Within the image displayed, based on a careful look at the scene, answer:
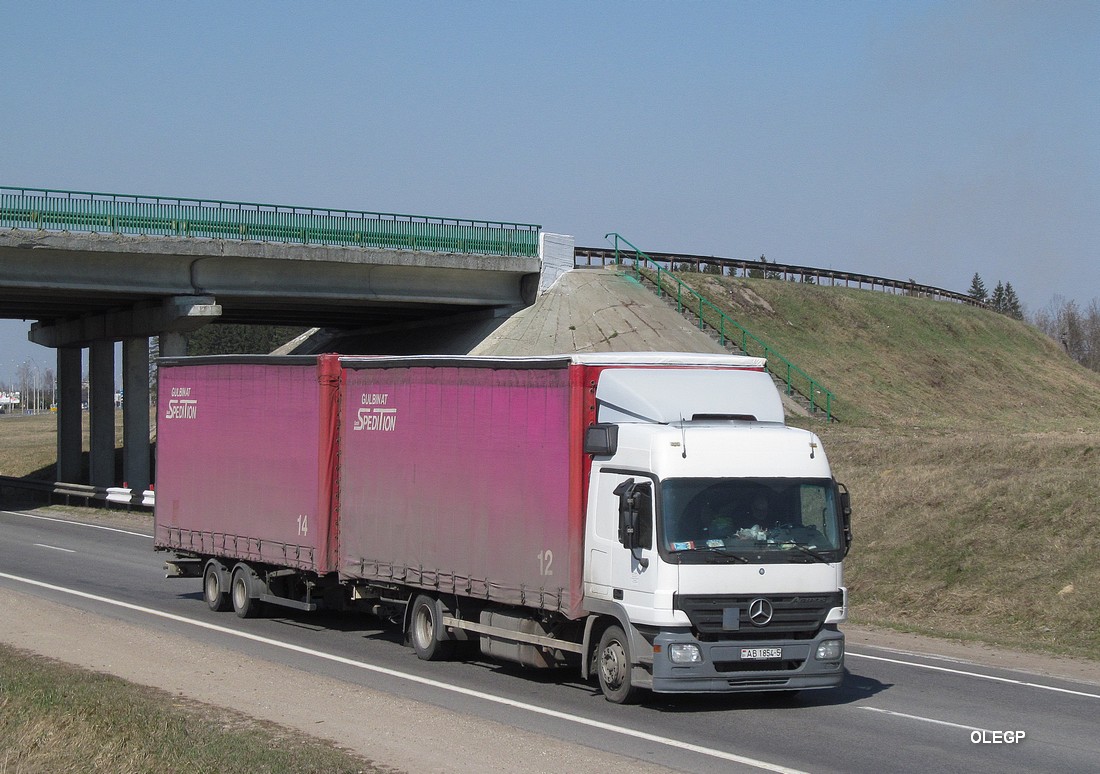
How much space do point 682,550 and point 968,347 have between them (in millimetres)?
55198

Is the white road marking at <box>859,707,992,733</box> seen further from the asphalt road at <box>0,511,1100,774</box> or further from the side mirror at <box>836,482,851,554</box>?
the side mirror at <box>836,482,851,554</box>

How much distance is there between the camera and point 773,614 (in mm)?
12625

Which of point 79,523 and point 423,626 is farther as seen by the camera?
point 79,523

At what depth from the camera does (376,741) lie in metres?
11.0

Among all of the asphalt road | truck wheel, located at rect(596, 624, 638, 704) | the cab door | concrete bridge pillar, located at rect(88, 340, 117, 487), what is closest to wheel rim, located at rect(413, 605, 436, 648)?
the asphalt road

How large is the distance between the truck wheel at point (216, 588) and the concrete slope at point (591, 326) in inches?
949

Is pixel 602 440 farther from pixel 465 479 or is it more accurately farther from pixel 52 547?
pixel 52 547

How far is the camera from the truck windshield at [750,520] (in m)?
12.7

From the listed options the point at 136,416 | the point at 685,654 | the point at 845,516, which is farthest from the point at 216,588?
the point at 136,416

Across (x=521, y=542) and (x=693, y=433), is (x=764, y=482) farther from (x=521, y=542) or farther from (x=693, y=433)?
(x=521, y=542)

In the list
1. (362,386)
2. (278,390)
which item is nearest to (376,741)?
(362,386)

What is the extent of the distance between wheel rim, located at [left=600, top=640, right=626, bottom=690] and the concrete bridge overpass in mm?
28081

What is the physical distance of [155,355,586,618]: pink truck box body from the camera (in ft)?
46.1

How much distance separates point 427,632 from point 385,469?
83.0 inches
